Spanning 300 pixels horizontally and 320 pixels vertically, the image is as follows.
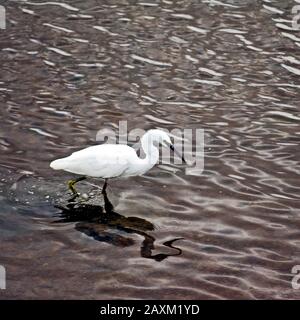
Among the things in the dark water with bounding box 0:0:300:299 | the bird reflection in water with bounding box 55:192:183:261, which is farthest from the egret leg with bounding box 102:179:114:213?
the dark water with bounding box 0:0:300:299

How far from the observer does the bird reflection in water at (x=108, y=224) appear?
423 inches

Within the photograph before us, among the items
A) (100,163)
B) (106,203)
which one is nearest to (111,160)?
(100,163)

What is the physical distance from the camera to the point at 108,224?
1127cm

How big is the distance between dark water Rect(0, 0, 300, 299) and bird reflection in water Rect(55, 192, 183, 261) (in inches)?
1.3

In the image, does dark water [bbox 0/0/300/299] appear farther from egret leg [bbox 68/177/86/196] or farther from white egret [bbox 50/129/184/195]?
white egret [bbox 50/129/184/195]

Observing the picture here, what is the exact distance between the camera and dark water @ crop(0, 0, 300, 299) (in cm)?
1009

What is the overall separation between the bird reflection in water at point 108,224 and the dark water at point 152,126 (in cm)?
3

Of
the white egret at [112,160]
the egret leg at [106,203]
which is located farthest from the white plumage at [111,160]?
the egret leg at [106,203]

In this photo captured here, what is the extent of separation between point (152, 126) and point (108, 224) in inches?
168

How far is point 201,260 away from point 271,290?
4.09 feet

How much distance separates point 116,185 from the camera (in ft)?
41.7

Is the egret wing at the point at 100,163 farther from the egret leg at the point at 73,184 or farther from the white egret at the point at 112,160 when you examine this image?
the egret leg at the point at 73,184

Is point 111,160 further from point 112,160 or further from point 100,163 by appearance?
point 100,163
